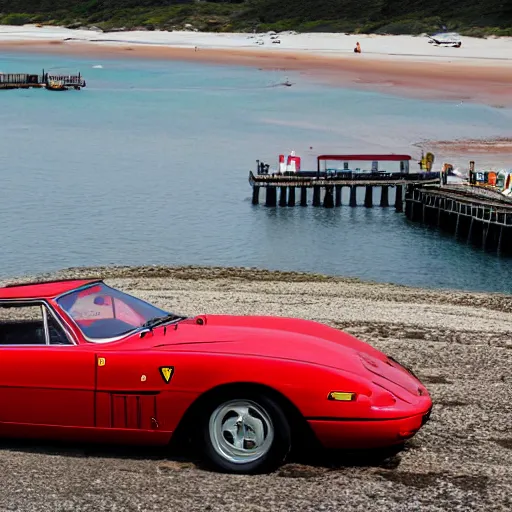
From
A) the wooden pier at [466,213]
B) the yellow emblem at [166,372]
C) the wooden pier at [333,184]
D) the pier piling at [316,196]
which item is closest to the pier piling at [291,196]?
the wooden pier at [333,184]

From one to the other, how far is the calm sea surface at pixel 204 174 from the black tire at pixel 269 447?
82.0 feet

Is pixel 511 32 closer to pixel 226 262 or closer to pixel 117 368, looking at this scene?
pixel 226 262

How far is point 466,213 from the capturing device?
44.1m

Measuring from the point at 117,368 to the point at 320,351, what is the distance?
5.74 feet

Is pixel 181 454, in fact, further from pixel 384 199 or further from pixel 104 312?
pixel 384 199

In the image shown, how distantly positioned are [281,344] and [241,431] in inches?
35.6

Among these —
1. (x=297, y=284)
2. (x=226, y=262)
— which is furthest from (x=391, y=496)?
(x=226, y=262)

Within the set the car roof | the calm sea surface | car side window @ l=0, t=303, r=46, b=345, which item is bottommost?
→ the calm sea surface

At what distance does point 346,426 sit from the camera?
878cm

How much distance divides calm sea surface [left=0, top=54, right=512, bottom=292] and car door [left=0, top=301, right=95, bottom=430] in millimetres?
24543

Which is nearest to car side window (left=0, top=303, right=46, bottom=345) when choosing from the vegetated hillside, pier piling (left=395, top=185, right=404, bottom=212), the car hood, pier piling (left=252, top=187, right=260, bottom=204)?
the car hood

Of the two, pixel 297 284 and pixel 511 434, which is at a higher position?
pixel 511 434

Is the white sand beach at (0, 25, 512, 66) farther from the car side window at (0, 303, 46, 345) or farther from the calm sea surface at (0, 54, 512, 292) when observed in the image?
the car side window at (0, 303, 46, 345)

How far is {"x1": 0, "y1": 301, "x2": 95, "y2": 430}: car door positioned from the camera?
30.1 feet
